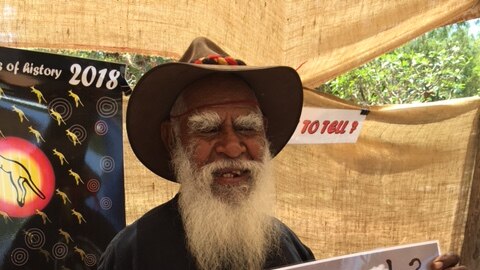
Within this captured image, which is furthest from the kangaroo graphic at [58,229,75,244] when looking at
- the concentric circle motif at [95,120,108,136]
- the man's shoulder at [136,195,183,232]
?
the man's shoulder at [136,195,183,232]

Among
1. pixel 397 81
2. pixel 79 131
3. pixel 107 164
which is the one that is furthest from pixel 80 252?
pixel 397 81

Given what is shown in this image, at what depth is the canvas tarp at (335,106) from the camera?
2551mm

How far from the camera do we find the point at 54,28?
2.47 m

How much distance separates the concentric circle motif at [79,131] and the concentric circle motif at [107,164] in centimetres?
12

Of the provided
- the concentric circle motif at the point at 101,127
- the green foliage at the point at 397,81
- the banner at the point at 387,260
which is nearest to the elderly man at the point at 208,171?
the banner at the point at 387,260

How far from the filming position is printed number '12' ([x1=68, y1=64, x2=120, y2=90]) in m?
2.31

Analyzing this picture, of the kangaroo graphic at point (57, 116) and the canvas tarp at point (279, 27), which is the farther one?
the canvas tarp at point (279, 27)

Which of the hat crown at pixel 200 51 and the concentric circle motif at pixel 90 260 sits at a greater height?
the hat crown at pixel 200 51

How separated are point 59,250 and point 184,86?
101 cm

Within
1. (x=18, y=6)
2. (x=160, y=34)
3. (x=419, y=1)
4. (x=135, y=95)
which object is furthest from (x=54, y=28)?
(x=419, y=1)

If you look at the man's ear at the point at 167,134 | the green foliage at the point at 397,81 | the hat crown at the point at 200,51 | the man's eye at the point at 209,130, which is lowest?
the man's eye at the point at 209,130

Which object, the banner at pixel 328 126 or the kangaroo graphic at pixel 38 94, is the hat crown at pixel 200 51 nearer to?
the kangaroo graphic at pixel 38 94

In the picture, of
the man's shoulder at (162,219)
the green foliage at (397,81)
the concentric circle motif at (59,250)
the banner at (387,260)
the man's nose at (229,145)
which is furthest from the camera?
the green foliage at (397,81)

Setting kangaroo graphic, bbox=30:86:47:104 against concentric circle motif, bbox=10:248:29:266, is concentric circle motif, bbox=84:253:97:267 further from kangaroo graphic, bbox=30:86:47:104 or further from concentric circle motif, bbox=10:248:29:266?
kangaroo graphic, bbox=30:86:47:104
